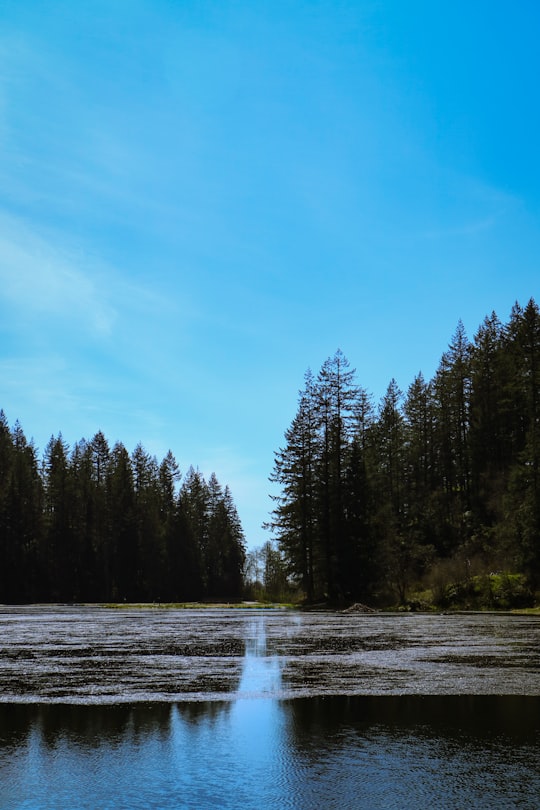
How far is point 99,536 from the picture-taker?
104 meters

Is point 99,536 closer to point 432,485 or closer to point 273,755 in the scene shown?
point 432,485

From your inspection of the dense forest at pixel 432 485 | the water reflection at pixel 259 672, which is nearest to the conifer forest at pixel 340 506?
the dense forest at pixel 432 485

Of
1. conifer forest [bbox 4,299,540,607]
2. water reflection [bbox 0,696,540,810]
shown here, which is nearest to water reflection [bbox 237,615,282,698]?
water reflection [bbox 0,696,540,810]

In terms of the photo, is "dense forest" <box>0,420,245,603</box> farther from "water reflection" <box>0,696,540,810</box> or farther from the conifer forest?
"water reflection" <box>0,696,540,810</box>

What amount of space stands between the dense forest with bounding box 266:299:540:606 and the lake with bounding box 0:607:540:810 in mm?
35257

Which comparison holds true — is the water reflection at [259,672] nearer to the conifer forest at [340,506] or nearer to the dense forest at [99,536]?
the conifer forest at [340,506]

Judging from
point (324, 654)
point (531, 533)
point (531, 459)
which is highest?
point (531, 459)

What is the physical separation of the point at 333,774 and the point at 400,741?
6.09ft

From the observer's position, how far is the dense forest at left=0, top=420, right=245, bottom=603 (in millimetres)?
97500

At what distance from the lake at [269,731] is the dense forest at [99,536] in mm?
83441

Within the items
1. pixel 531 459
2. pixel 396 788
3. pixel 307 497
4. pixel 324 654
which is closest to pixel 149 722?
pixel 396 788

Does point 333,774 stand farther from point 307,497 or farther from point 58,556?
point 58,556

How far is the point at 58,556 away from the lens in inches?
3912

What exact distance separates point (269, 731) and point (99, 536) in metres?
98.1
